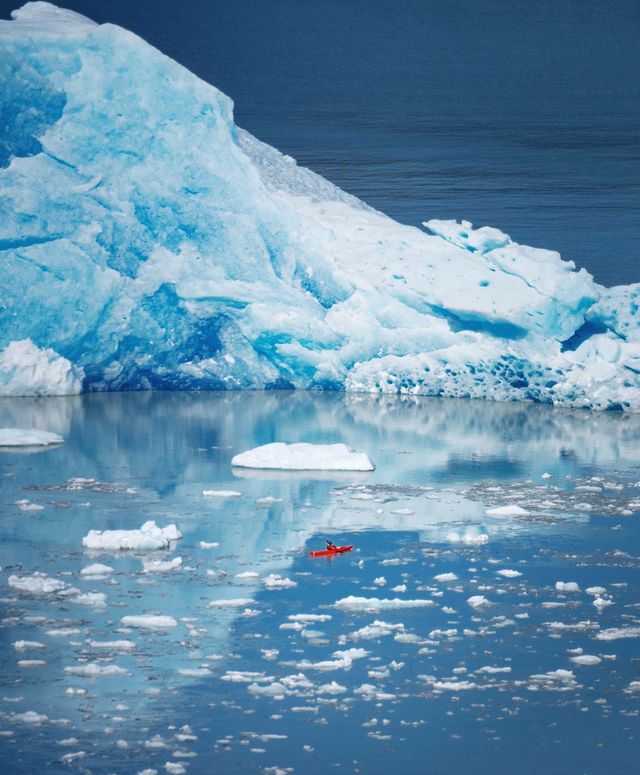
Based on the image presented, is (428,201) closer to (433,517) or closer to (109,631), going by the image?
(433,517)

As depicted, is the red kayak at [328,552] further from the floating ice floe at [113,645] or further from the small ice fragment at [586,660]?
the small ice fragment at [586,660]

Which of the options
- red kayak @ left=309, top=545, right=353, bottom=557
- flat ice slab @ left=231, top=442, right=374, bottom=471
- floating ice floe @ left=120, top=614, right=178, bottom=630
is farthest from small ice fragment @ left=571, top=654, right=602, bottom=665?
flat ice slab @ left=231, top=442, right=374, bottom=471

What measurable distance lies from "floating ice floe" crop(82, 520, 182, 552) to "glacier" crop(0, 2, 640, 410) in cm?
425

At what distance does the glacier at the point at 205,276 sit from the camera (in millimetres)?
12422

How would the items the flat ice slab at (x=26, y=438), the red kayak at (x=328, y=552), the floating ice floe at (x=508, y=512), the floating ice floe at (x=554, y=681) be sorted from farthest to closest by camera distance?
the flat ice slab at (x=26, y=438)
the floating ice floe at (x=508, y=512)
the red kayak at (x=328, y=552)
the floating ice floe at (x=554, y=681)

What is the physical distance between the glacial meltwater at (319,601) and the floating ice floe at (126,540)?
12 mm

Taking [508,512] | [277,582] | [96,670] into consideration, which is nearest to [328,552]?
[277,582]

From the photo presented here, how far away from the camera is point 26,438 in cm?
1114

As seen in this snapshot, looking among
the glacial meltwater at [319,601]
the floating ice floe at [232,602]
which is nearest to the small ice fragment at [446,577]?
the glacial meltwater at [319,601]

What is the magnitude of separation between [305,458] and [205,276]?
8.85 ft

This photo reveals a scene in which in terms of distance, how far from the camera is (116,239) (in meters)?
12.7

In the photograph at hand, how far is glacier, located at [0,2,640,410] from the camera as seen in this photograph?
40.8 feet

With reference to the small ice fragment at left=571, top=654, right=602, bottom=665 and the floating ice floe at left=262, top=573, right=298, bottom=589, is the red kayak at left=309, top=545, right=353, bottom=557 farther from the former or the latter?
the small ice fragment at left=571, top=654, right=602, bottom=665

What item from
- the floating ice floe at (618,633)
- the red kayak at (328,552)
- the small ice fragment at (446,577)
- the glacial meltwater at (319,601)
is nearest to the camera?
the glacial meltwater at (319,601)
